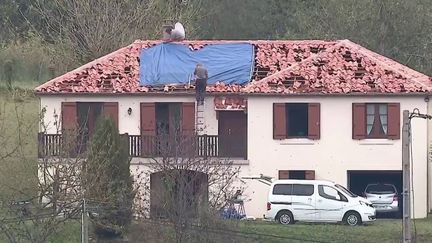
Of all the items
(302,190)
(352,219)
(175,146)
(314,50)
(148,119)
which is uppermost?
(314,50)

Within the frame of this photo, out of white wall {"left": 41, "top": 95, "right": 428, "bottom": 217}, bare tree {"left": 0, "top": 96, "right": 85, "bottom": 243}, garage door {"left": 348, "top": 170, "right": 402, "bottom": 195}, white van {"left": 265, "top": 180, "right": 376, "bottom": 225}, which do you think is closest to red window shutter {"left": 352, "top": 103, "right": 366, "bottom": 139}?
white wall {"left": 41, "top": 95, "right": 428, "bottom": 217}

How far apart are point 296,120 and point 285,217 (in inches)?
182

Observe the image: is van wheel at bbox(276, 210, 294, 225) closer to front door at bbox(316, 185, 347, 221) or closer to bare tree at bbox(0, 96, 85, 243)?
front door at bbox(316, 185, 347, 221)

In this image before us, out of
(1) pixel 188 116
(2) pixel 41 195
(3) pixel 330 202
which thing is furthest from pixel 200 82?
(2) pixel 41 195

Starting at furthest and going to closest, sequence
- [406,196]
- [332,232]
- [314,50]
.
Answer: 1. [314,50]
2. [332,232]
3. [406,196]

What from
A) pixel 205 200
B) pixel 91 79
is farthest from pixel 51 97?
pixel 205 200

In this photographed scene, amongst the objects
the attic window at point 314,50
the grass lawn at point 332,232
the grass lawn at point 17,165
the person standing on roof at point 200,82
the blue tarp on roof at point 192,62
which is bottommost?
the grass lawn at point 332,232

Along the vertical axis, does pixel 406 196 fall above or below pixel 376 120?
below

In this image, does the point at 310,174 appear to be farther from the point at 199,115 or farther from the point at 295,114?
the point at 199,115

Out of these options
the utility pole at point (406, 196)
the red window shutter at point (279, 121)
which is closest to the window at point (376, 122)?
the red window shutter at point (279, 121)

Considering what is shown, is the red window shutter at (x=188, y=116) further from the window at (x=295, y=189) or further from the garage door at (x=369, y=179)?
the garage door at (x=369, y=179)

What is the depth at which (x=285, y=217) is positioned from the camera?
1721 inches

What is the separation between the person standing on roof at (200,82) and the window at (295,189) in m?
5.02

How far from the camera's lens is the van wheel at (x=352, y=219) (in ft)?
142
